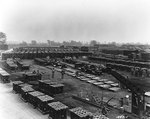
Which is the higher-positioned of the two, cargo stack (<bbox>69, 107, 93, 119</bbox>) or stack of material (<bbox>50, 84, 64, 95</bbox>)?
cargo stack (<bbox>69, 107, 93, 119</bbox>)

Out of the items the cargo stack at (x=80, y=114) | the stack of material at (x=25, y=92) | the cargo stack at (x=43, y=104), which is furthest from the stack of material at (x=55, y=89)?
the cargo stack at (x=80, y=114)

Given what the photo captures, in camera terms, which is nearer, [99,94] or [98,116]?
[98,116]

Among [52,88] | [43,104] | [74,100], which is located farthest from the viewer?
[52,88]

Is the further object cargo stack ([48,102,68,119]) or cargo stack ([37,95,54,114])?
cargo stack ([37,95,54,114])

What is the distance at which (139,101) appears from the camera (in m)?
11.4

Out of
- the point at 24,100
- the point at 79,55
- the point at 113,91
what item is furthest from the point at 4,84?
the point at 79,55

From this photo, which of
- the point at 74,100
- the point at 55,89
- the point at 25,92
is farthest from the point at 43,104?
the point at 55,89

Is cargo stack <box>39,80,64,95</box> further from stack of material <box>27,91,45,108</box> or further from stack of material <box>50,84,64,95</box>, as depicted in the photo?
stack of material <box>27,91,45,108</box>

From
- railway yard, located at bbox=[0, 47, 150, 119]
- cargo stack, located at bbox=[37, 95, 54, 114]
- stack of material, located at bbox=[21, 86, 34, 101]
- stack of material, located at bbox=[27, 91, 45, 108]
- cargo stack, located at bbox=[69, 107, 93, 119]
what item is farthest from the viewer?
stack of material, located at bbox=[21, 86, 34, 101]

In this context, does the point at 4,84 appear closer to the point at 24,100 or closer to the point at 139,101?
the point at 24,100

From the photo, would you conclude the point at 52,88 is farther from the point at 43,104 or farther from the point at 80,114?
the point at 80,114

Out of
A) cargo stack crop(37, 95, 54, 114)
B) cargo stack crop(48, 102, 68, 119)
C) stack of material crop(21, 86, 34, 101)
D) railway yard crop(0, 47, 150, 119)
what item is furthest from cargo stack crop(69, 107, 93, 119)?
stack of material crop(21, 86, 34, 101)

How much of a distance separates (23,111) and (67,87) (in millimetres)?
7719

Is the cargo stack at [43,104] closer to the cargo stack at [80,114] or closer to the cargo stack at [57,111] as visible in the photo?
the cargo stack at [57,111]
